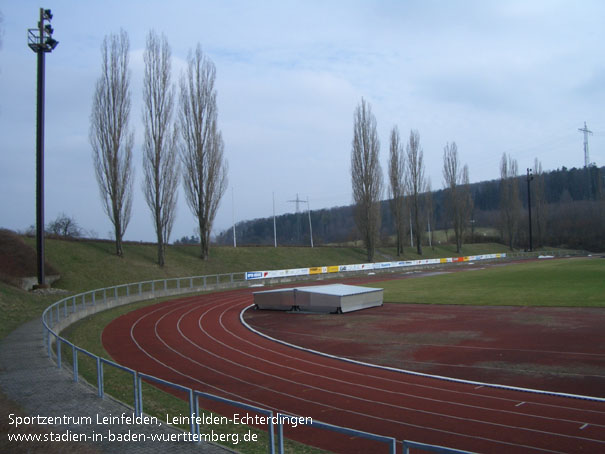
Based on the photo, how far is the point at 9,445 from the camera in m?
6.47

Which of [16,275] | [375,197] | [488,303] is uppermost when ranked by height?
[375,197]

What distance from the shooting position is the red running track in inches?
324

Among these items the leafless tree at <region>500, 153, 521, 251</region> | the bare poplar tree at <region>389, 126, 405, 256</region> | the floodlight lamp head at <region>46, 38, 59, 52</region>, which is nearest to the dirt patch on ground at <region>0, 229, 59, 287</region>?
the floodlight lamp head at <region>46, 38, 59, 52</region>

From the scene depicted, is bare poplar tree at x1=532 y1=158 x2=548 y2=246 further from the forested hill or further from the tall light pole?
the tall light pole

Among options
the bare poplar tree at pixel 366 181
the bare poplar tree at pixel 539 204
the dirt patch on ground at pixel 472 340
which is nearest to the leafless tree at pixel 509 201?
the bare poplar tree at pixel 539 204

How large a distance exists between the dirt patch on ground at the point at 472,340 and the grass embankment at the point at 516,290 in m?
2.17

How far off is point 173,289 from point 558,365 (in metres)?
26.6

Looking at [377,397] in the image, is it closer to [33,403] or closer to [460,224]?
[33,403]

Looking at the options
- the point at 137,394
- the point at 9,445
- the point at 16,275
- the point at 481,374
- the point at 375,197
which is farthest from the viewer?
the point at 375,197

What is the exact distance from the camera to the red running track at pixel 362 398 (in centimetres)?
823

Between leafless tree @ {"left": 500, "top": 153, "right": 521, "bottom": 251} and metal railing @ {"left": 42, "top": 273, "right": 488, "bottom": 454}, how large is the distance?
62.1 meters

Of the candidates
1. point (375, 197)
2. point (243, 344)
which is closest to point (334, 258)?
point (375, 197)

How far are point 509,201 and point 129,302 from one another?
76411 mm

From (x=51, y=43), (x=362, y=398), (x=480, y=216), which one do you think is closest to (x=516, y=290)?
(x=362, y=398)
